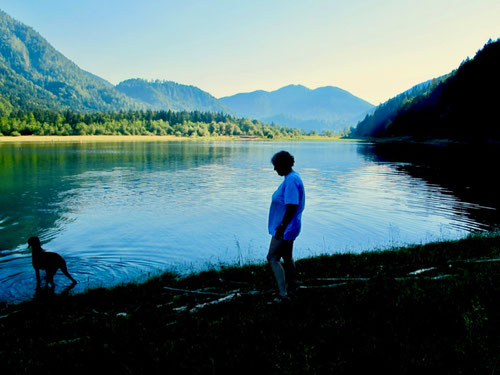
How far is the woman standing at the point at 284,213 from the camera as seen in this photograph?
7055 mm

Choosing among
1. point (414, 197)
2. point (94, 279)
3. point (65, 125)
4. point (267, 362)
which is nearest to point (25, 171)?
point (94, 279)

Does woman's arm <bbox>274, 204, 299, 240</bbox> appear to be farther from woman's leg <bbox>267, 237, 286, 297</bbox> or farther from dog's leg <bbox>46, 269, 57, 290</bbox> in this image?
dog's leg <bbox>46, 269, 57, 290</bbox>

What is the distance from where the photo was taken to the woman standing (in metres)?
7.05

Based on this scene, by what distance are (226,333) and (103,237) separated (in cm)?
1440

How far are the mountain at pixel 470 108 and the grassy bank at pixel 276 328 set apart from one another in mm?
111843

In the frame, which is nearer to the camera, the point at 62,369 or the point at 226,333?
the point at 62,369

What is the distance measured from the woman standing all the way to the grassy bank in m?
0.99

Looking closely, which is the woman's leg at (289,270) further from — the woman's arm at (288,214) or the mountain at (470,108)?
the mountain at (470,108)

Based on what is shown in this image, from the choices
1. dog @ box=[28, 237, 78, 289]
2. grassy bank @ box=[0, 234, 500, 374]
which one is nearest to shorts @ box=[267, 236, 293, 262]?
grassy bank @ box=[0, 234, 500, 374]

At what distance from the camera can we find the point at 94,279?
12.8 m

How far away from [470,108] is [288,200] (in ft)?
435

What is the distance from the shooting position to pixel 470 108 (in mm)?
113562

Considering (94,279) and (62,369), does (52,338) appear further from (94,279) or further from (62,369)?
(94,279)

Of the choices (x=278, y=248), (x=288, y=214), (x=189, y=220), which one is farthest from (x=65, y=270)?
(x=189, y=220)
